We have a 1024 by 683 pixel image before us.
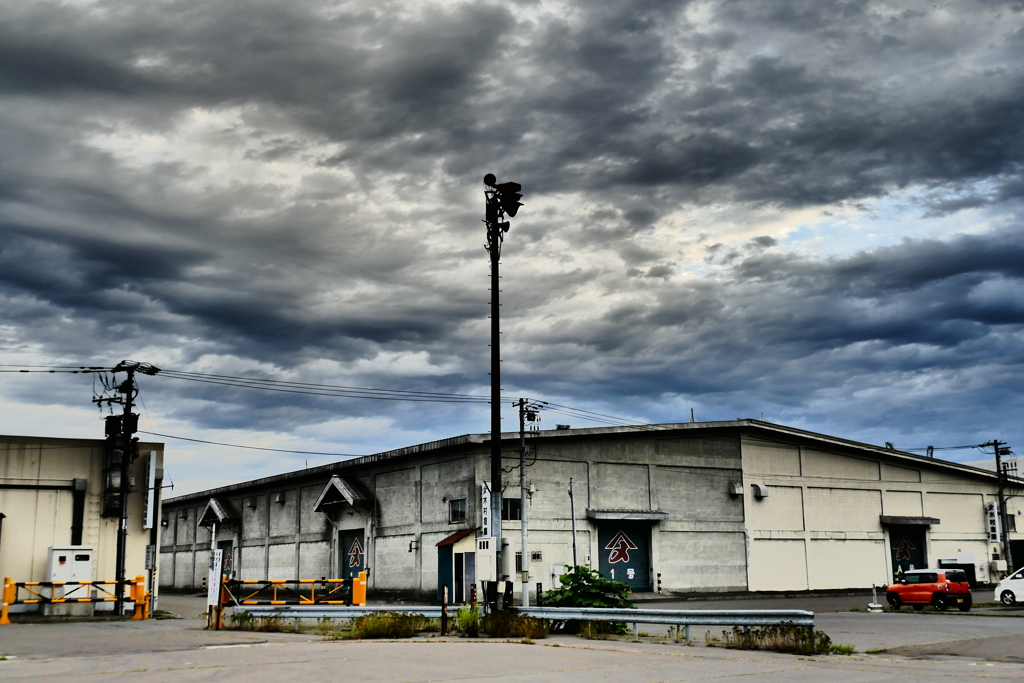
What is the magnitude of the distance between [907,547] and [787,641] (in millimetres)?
44904

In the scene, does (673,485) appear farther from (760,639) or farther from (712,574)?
(760,639)

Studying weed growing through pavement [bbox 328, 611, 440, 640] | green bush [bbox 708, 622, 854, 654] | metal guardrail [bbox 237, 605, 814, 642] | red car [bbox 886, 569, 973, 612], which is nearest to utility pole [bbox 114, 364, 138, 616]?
metal guardrail [bbox 237, 605, 814, 642]

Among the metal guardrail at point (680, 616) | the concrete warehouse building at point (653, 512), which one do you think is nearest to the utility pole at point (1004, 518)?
the concrete warehouse building at point (653, 512)

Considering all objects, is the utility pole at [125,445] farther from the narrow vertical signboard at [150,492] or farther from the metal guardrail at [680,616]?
the metal guardrail at [680,616]

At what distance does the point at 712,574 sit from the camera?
48812 mm

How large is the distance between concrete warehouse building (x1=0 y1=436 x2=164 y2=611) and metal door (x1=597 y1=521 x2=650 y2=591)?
833 inches

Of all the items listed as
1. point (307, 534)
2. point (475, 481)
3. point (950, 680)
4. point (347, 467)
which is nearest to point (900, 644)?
point (950, 680)

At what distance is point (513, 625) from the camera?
20094 mm

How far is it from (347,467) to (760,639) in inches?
1466

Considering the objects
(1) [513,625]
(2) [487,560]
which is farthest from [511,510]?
(1) [513,625]

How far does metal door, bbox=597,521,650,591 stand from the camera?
46188 mm

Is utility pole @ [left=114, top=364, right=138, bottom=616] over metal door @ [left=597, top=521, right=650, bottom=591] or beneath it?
over

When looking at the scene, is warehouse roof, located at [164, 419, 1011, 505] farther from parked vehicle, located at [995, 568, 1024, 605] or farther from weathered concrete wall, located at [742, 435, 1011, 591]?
parked vehicle, located at [995, 568, 1024, 605]

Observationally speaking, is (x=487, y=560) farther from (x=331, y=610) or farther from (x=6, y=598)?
(x=6, y=598)
